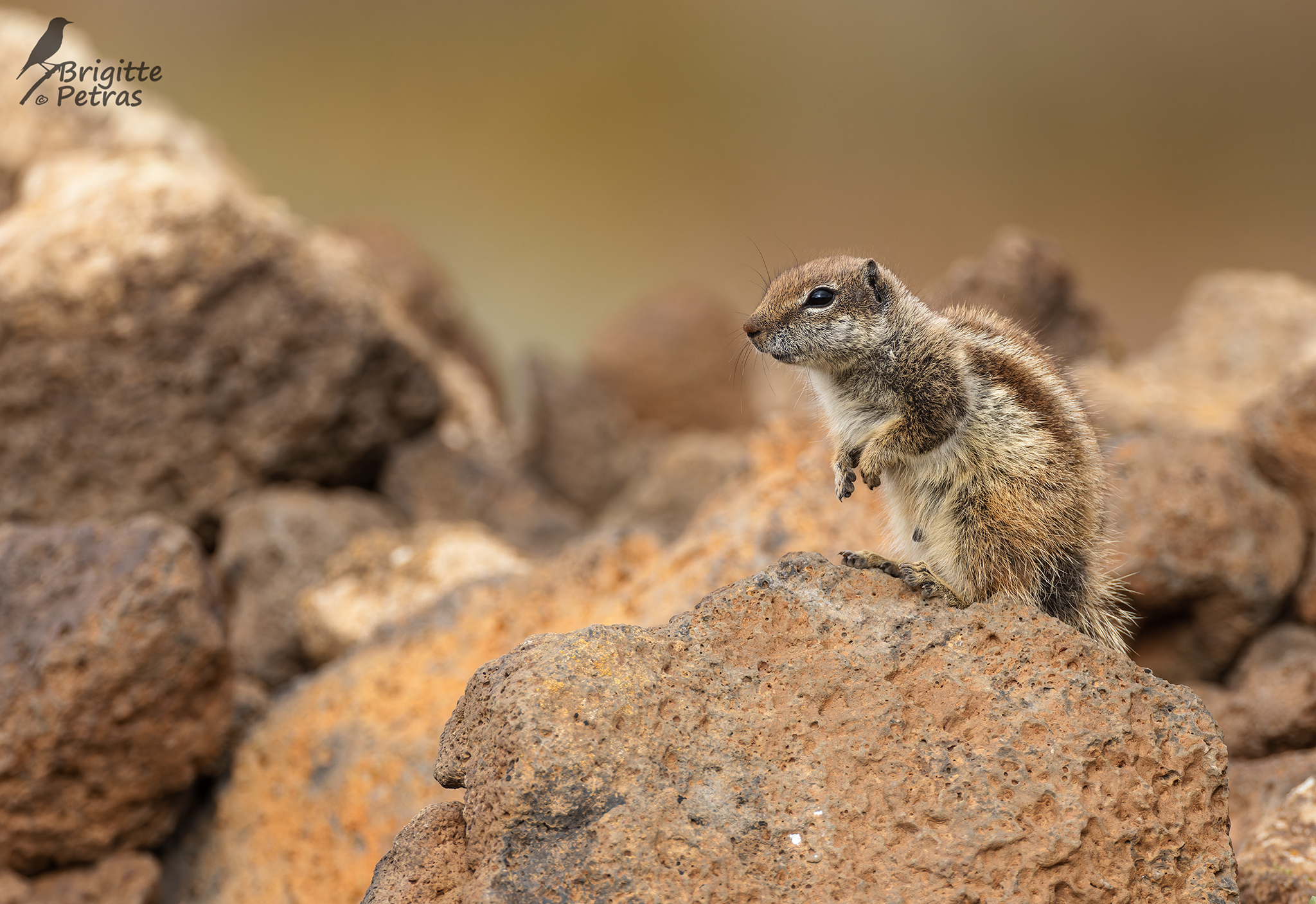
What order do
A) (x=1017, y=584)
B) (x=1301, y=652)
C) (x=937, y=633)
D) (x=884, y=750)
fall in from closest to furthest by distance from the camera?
(x=884, y=750) < (x=937, y=633) < (x=1017, y=584) < (x=1301, y=652)

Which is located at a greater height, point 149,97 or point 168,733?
point 149,97

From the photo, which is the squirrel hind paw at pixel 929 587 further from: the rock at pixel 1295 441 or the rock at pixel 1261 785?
the rock at pixel 1295 441

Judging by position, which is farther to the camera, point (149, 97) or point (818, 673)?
point (149, 97)

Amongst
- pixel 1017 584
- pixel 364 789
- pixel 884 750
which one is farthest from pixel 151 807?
pixel 1017 584

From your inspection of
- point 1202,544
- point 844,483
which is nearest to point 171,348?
point 844,483

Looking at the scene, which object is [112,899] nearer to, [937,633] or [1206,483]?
[937,633]
